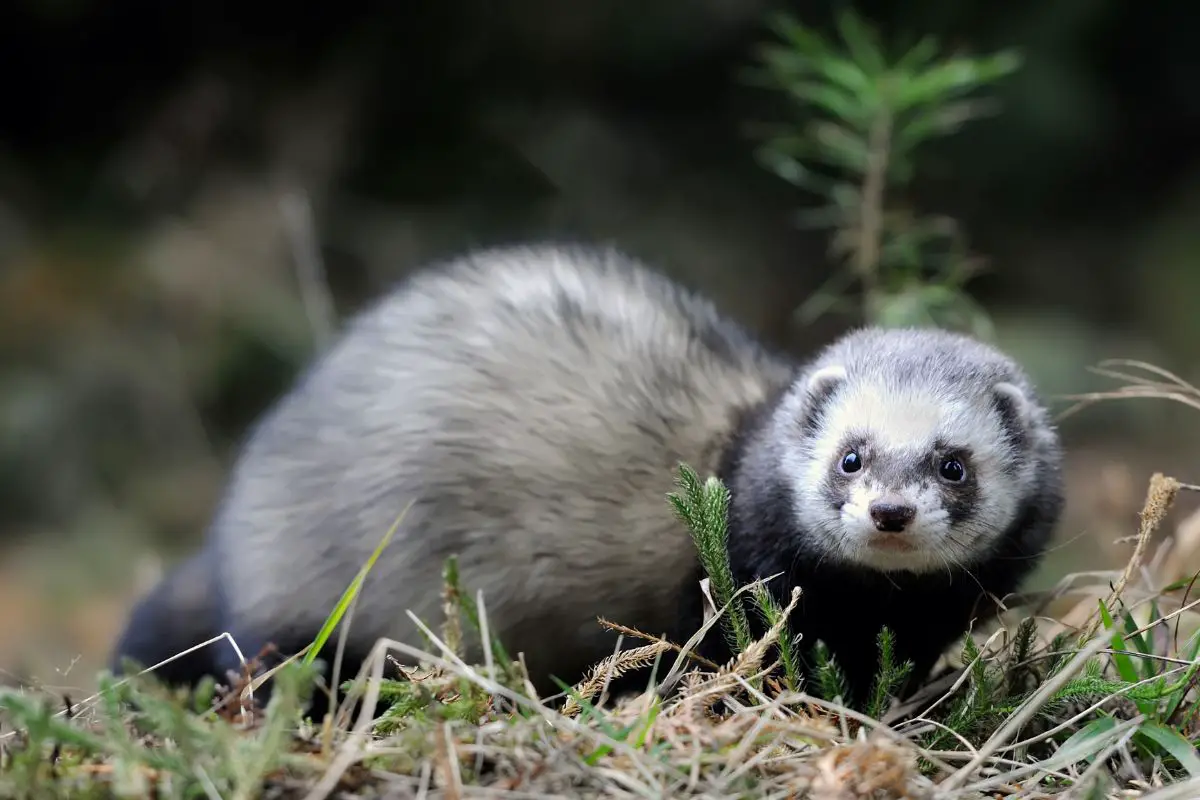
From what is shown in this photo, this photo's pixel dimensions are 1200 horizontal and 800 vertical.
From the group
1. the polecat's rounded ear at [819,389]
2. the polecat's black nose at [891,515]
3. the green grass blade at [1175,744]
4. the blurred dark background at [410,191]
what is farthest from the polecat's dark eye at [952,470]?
the blurred dark background at [410,191]

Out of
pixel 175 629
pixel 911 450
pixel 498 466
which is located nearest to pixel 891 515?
pixel 911 450

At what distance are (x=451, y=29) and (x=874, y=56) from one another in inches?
161

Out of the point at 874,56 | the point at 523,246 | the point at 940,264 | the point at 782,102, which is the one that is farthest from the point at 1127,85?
the point at 523,246

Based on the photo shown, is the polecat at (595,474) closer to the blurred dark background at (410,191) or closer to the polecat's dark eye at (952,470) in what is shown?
the polecat's dark eye at (952,470)

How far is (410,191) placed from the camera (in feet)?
26.6

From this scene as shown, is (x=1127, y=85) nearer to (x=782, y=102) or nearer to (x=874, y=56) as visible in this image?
(x=782, y=102)

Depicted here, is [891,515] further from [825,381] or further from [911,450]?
[825,381]

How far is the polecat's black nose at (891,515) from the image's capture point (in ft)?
8.48

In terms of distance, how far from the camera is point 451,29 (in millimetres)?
7809

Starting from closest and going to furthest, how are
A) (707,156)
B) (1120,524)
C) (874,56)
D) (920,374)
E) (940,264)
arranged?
(920,374) → (1120,524) → (874,56) → (940,264) → (707,156)

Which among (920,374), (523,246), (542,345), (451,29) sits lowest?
(920,374)

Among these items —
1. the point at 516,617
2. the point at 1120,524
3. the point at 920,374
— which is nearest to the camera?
the point at 920,374

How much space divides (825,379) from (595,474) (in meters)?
0.75

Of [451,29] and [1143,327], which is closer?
[451,29]
